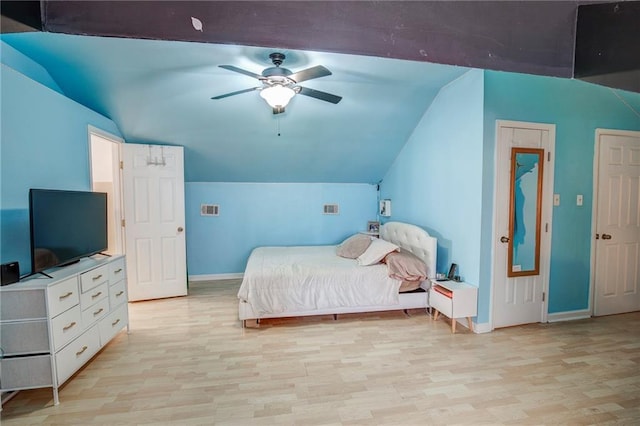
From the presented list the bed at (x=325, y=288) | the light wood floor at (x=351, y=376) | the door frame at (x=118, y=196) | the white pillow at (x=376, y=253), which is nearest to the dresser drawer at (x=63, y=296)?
the light wood floor at (x=351, y=376)

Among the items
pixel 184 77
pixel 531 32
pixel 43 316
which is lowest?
pixel 43 316

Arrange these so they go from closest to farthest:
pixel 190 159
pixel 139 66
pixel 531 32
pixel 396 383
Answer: pixel 531 32, pixel 396 383, pixel 139 66, pixel 190 159

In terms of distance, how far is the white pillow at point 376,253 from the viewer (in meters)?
3.56

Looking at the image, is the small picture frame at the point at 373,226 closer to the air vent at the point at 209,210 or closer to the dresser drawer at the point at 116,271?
the air vent at the point at 209,210

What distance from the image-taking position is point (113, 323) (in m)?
2.81

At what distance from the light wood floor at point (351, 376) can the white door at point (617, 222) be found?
0.38 metres

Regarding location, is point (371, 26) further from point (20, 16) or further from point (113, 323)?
point (113, 323)

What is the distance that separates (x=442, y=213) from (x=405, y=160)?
1276 millimetres

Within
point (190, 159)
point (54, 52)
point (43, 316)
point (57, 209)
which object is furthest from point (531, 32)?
point (190, 159)

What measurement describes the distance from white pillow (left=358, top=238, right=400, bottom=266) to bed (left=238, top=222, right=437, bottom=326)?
0.04 metres

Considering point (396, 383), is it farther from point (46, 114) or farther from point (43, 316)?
point (46, 114)

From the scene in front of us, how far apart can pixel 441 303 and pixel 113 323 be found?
3.23 metres

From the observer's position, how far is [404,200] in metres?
4.62

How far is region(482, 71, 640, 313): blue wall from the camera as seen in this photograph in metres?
3.20
